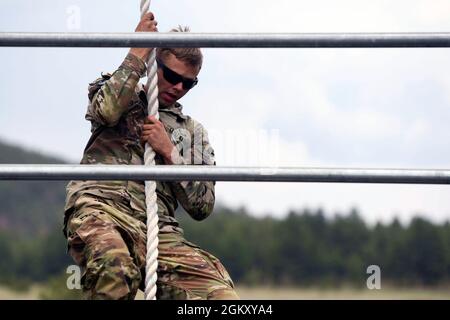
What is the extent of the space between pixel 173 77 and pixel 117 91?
0.78 ft

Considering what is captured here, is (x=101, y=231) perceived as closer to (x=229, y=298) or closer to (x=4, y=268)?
(x=229, y=298)

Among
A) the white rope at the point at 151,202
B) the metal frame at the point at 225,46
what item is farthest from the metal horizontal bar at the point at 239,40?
the white rope at the point at 151,202

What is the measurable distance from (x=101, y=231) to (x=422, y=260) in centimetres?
1860

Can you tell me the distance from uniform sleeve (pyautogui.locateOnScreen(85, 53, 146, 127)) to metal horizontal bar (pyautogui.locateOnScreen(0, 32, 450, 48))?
2.03ft

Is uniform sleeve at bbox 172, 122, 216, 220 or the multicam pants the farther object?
uniform sleeve at bbox 172, 122, 216, 220

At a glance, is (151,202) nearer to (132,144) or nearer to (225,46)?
(132,144)

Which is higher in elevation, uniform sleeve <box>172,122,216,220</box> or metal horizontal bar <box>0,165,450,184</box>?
uniform sleeve <box>172,122,216,220</box>

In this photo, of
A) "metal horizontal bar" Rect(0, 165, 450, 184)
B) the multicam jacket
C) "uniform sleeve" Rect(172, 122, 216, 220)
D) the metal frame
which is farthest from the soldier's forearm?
"metal horizontal bar" Rect(0, 165, 450, 184)

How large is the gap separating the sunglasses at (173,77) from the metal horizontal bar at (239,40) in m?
0.80

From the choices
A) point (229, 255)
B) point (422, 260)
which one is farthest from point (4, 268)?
point (422, 260)

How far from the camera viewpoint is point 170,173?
334 centimetres

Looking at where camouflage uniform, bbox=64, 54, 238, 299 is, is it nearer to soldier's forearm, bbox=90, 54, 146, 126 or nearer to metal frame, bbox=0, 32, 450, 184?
soldier's forearm, bbox=90, 54, 146, 126

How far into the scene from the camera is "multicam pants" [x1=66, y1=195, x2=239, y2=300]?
3791mm

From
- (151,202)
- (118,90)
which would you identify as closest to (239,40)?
(151,202)
